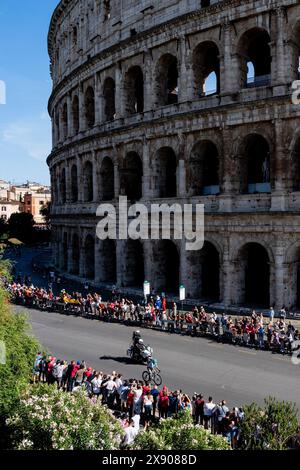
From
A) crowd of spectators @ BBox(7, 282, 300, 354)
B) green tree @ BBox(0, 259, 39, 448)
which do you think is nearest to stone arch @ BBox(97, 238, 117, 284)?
crowd of spectators @ BBox(7, 282, 300, 354)

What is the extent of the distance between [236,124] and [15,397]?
19831 mm

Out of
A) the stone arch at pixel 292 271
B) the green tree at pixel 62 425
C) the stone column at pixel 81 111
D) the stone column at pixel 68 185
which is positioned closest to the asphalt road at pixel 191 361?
the green tree at pixel 62 425

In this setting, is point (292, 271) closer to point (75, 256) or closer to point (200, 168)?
point (200, 168)

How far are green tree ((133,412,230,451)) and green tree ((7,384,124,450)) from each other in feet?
3.21

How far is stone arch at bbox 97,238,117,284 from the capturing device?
3641 cm

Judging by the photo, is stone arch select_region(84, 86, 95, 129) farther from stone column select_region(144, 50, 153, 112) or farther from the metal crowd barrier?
the metal crowd barrier

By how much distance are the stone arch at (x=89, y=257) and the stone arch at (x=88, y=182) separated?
338cm

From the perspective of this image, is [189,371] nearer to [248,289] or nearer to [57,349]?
[57,349]

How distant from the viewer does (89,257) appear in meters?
39.5

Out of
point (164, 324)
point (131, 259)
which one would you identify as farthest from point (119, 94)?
point (164, 324)

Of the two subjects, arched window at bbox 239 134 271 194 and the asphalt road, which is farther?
arched window at bbox 239 134 271 194

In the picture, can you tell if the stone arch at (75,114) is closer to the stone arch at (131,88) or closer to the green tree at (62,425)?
the stone arch at (131,88)

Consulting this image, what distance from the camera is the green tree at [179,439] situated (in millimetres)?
8930

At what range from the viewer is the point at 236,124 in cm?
2694
